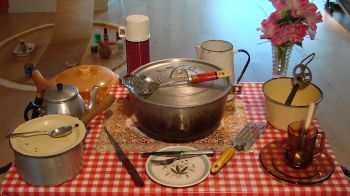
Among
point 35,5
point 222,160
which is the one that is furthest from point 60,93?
point 35,5

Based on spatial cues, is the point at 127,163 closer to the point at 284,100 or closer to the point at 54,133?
the point at 54,133

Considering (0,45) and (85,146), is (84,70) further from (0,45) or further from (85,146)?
(0,45)

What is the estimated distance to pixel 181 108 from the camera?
1.03m

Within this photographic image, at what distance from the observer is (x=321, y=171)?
1049 mm

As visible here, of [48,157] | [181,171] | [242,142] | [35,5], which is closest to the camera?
[48,157]

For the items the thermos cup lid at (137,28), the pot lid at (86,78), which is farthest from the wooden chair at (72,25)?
the thermos cup lid at (137,28)

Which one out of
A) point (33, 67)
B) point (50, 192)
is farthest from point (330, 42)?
point (50, 192)

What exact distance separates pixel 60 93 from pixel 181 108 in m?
0.38

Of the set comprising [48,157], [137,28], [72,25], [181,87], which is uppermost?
[137,28]

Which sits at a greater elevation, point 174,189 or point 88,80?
point 88,80

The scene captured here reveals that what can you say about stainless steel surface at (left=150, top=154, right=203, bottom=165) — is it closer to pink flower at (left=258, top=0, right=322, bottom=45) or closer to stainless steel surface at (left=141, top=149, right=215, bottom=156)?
stainless steel surface at (left=141, top=149, right=215, bottom=156)

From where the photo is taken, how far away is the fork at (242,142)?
105cm

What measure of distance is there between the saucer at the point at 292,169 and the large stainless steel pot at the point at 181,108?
0.55 feet

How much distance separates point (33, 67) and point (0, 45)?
0.76 metres
